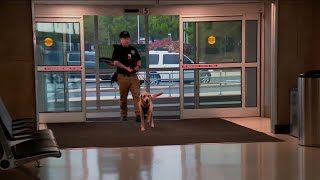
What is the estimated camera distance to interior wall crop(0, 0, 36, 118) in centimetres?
671

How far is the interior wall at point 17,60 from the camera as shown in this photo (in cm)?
671

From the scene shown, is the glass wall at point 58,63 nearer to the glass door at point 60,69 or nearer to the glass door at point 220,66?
the glass door at point 60,69

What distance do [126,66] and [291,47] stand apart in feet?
9.53

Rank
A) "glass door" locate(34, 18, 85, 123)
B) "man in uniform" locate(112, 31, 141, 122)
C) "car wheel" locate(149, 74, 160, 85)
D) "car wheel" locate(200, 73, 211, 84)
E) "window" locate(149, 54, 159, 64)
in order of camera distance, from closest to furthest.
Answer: "man in uniform" locate(112, 31, 141, 122) < "glass door" locate(34, 18, 85, 123) < "car wheel" locate(200, 73, 211, 84) < "window" locate(149, 54, 159, 64) < "car wheel" locate(149, 74, 160, 85)

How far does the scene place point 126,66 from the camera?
346 inches

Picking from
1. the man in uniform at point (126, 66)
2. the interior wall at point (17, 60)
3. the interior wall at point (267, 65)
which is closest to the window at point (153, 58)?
the man in uniform at point (126, 66)

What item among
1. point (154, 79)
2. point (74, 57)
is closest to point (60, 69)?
point (74, 57)

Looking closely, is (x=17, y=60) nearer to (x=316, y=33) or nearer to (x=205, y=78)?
Result: (x=205, y=78)

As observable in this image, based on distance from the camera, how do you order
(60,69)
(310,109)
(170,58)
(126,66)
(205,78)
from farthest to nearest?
1. (170,58)
2. (205,78)
3. (60,69)
4. (126,66)
5. (310,109)

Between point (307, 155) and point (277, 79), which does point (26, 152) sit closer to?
point (307, 155)

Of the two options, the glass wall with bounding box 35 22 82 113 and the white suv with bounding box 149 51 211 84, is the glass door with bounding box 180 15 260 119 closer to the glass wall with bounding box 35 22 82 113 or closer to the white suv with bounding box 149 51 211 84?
the white suv with bounding box 149 51 211 84

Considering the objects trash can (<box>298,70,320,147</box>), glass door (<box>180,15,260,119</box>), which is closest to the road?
glass door (<box>180,15,260,119</box>)

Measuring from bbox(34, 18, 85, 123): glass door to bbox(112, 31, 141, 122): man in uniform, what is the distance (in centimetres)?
75

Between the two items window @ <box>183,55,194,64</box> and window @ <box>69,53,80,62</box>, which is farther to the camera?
window @ <box>183,55,194,64</box>
